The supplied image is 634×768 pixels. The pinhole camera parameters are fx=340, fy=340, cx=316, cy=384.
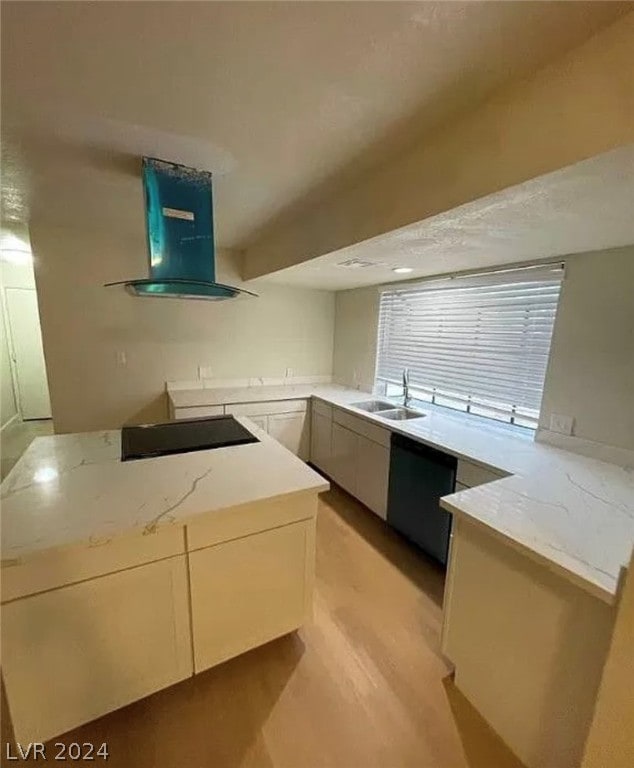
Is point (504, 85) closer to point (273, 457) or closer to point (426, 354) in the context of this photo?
point (273, 457)

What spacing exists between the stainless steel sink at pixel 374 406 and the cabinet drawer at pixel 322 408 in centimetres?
25

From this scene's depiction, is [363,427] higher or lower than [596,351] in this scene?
lower

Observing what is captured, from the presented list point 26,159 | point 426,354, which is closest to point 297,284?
point 426,354

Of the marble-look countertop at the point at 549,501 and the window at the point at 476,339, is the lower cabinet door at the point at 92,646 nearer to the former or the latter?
the marble-look countertop at the point at 549,501

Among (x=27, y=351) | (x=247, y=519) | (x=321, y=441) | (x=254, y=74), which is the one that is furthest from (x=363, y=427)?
(x=27, y=351)

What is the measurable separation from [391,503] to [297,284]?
2.38m

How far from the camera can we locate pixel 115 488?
1.35m

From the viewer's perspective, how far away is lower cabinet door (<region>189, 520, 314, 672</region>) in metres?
1.34

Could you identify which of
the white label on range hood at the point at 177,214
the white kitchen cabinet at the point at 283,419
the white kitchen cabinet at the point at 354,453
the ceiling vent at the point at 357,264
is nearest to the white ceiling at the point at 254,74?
the white label on range hood at the point at 177,214

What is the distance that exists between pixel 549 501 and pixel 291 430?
2384 millimetres

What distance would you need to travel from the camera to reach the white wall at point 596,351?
5.71 feet

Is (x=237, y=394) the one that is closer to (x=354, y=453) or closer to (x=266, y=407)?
(x=266, y=407)

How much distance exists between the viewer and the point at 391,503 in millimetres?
2488

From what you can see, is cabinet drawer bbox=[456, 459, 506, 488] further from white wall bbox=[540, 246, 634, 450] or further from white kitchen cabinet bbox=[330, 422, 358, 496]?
white kitchen cabinet bbox=[330, 422, 358, 496]
